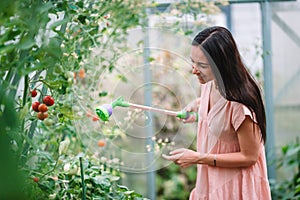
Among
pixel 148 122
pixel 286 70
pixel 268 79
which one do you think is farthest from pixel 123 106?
pixel 286 70

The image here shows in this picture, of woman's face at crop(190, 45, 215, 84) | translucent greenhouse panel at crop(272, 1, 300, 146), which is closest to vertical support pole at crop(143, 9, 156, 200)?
woman's face at crop(190, 45, 215, 84)

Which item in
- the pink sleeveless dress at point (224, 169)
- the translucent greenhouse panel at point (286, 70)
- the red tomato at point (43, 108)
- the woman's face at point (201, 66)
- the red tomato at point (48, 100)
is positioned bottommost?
the pink sleeveless dress at point (224, 169)

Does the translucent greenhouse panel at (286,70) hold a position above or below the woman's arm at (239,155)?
above

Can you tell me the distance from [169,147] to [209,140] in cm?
13

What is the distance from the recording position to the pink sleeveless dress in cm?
193

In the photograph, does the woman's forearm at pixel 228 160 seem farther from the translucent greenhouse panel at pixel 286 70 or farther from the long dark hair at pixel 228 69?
the translucent greenhouse panel at pixel 286 70

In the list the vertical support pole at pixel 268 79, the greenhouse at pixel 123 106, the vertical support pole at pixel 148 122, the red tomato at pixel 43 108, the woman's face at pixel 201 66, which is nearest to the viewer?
the greenhouse at pixel 123 106

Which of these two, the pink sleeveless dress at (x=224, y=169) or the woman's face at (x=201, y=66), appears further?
the pink sleeveless dress at (x=224, y=169)

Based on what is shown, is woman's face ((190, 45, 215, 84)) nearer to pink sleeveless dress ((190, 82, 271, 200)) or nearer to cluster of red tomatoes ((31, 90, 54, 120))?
pink sleeveless dress ((190, 82, 271, 200))

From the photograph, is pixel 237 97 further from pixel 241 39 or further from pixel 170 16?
pixel 241 39

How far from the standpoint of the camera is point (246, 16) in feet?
14.5

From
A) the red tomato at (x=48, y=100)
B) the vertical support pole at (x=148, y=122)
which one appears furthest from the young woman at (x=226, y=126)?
the red tomato at (x=48, y=100)

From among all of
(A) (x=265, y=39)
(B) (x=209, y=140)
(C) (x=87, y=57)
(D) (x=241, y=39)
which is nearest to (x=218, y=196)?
(B) (x=209, y=140)

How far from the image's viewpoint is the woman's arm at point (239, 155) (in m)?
1.91
